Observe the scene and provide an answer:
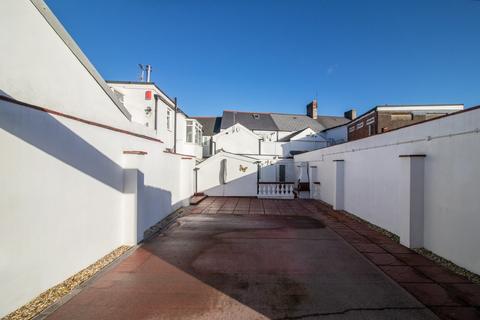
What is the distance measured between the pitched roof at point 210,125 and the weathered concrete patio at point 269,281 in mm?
25496

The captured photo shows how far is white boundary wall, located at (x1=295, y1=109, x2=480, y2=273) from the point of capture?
4.28 metres

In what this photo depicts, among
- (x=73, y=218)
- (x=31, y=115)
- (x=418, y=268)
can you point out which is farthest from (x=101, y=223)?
(x=418, y=268)

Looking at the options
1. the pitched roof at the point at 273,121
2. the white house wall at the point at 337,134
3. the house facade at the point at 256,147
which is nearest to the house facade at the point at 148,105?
the house facade at the point at 256,147

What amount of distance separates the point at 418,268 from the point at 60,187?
23.7 ft

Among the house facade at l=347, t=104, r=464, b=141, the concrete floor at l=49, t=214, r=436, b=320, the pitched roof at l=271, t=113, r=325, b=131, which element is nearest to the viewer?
the concrete floor at l=49, t=214, r=436, b=320

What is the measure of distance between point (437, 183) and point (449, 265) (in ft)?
5.78

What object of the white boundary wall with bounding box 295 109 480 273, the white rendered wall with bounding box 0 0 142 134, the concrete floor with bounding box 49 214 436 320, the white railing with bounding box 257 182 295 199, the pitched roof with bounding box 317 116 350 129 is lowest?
the concrete floor with bounding box 49 214 436 320

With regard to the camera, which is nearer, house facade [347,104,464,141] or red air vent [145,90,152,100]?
red air vent [145,90,152,100]

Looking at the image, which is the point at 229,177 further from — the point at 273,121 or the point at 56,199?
the point at 273,121

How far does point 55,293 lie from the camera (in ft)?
11.8

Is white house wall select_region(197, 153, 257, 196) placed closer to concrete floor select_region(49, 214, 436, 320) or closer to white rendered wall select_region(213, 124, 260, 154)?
white rendered wall select_region(213, 124, 260, 154)

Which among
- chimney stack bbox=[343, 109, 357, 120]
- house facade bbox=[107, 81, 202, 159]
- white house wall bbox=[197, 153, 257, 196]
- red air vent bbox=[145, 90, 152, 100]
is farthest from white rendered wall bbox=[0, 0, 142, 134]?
chimney stack bbox=[343, 109, 357, 120]

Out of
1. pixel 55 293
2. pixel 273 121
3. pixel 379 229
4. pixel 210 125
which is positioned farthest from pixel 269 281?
pixel 273 121

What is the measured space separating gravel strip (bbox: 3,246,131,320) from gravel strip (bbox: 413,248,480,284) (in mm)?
7237
